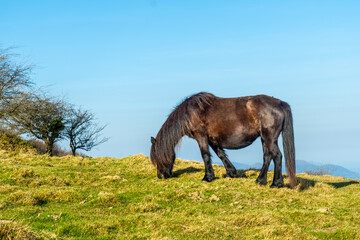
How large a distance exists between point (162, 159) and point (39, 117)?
15.0 meters

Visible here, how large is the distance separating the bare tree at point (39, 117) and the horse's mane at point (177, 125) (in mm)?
13019

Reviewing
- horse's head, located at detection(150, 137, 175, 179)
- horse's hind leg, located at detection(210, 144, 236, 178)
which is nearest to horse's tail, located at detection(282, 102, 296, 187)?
horse's hind leg, located at detection(210, 144, 236, 178)

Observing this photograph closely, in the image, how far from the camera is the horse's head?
38.7 ft

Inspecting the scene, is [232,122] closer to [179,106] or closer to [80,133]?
[179,106]

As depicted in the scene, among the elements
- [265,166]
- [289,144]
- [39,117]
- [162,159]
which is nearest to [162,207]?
[162,159]

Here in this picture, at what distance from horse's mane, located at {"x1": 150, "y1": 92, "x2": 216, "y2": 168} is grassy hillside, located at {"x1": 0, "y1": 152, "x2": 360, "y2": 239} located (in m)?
0.81

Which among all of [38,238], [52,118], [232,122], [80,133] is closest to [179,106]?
[232,122]

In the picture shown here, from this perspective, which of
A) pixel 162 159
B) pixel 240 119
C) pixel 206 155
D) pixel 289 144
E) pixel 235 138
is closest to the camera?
pixel 289 144

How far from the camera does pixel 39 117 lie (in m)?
24.0

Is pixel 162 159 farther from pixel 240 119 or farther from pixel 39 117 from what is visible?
pixel 39 117

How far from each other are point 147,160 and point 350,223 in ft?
30.9

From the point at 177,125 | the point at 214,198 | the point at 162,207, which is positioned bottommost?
the point at 162,207

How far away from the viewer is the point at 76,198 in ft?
30.3

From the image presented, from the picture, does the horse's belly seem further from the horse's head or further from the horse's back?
the horse's head
